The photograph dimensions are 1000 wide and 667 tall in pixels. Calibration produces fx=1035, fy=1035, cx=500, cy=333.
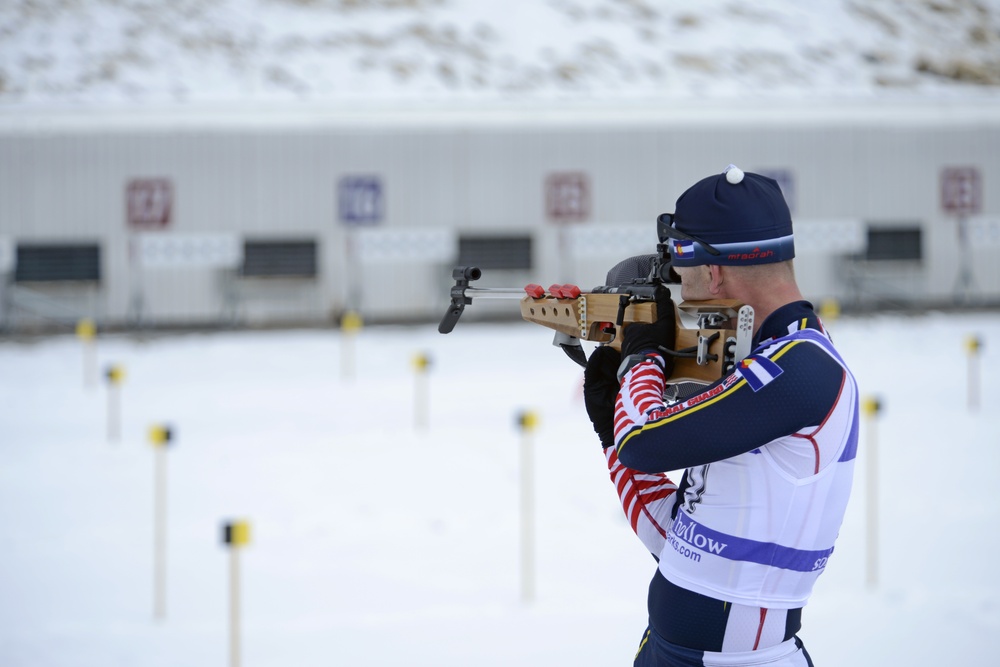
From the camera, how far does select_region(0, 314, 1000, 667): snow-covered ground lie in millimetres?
5801

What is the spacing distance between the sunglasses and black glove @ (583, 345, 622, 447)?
0.92ft

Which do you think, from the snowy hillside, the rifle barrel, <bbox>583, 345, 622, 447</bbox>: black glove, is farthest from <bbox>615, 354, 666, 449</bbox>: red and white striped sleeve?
the snowy hillside

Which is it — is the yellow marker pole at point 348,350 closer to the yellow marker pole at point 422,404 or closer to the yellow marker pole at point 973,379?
the yellow marker pole at point 422,404

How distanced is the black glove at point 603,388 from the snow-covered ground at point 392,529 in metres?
3.58

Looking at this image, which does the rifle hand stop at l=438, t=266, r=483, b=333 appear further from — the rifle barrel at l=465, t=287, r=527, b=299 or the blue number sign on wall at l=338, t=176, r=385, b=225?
the blue number sign on wall at l=338, t=176, r=385, b=225

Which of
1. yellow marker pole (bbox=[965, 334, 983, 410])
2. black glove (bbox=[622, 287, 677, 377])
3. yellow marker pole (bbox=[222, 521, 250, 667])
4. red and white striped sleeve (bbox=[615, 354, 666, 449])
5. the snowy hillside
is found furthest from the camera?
the snowy hillside

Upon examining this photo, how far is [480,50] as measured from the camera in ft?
78.2

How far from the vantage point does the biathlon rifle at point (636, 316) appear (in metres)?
2.05

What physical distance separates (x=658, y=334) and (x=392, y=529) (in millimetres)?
5741

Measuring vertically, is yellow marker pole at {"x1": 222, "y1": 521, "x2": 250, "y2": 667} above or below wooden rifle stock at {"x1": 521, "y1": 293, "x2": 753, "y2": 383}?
below

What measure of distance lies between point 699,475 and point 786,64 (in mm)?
24404

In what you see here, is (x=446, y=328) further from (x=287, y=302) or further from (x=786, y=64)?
(x=786, y=64)

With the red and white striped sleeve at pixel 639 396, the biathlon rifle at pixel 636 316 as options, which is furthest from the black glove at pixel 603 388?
the red and white striped sleeve at pixel 639 396

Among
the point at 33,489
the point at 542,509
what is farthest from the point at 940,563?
the point at 33,489
